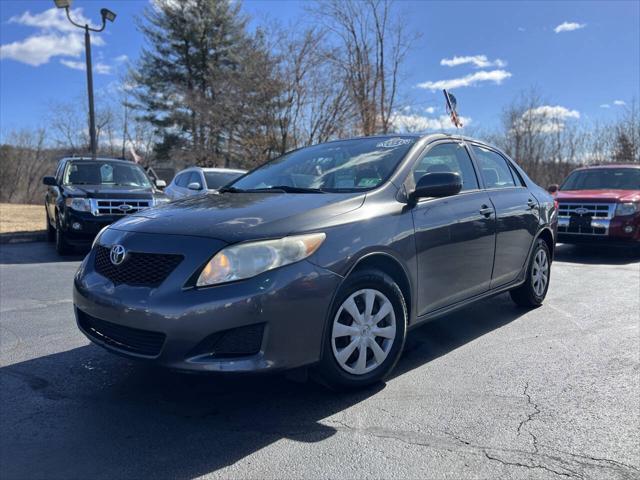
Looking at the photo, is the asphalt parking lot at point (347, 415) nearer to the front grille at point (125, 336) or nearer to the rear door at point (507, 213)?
the front grille at point (125, 336)

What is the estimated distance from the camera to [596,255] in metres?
9.80

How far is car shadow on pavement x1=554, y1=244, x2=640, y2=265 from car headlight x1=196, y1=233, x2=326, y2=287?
747cm

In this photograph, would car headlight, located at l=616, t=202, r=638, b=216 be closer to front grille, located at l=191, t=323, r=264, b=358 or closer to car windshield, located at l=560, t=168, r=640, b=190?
car windshield, located at l=560, t=168, r=640, b=190

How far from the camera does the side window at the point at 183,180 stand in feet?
38.1

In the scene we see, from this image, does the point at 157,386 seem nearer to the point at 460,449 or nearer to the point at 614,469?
the point at 460,449

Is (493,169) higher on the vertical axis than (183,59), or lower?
lower

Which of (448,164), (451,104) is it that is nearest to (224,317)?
(448,164)

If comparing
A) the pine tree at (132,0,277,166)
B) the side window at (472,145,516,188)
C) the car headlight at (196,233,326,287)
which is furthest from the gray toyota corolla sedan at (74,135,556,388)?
the pine tree at (132,0,277,166)

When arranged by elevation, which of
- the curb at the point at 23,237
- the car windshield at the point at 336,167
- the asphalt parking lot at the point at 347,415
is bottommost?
the asphalt parking lot at the point at 347,415

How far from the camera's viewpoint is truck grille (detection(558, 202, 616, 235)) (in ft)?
30.0

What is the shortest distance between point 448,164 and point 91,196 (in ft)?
21.4

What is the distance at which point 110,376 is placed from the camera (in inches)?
143

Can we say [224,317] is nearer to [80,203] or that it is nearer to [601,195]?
[80,203]

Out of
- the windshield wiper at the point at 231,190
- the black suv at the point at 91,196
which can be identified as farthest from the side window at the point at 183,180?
the windshield wiper at the point at 231,190
